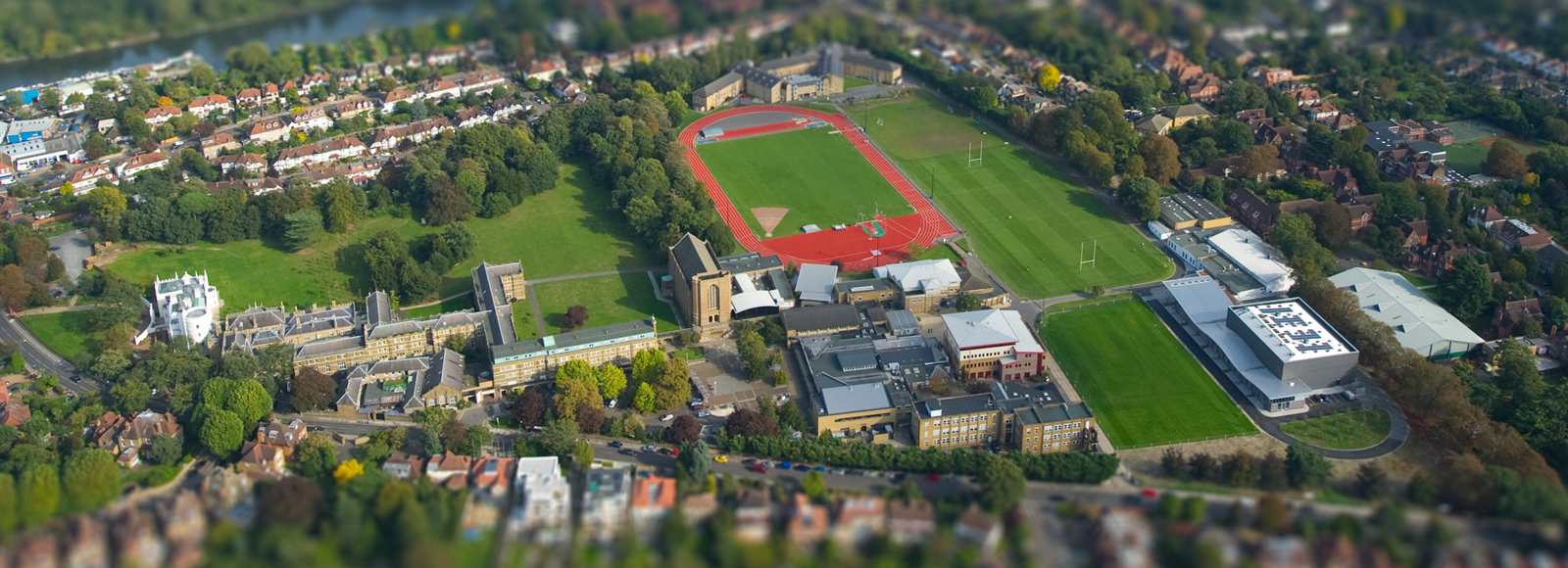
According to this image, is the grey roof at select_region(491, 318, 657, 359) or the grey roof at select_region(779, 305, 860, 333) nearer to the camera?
the grey roof at select_region(491, 318, 657, 359)

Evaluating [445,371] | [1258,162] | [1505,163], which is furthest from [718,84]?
[1505,163]

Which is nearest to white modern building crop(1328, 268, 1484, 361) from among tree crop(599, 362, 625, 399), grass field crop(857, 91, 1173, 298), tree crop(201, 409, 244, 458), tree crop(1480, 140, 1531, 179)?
grass field crop(857, 91, 1173, 298)

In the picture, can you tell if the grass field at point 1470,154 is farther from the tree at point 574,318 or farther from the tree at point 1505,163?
the tree at point 574,318

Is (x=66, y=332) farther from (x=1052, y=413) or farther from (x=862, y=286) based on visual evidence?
(x=1052, y=413)

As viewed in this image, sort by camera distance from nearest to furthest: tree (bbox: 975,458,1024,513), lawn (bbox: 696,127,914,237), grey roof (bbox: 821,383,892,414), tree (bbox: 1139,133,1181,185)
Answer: tree (bbox: 975,458,1024,513) < grey roof (bbox: 821,383,892,414) < lawn (bbox: 696,127,914,237) < tree (bbox: 1139,133,1181,185)

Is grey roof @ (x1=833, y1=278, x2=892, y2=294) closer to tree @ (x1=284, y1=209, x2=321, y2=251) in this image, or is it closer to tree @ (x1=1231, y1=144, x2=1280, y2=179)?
tree @ (x1=1231, y1=144, x2=1280, y2=179)

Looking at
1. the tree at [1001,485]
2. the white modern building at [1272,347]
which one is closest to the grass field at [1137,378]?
the white modern building at [1272,347]

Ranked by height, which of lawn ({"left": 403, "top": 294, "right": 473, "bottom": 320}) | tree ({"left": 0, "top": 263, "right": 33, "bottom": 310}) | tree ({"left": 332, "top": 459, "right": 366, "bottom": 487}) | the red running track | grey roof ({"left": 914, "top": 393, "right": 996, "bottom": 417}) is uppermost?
tree ({"left": 0, "top": 263, "right": 33, "bottom": 310})
